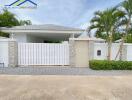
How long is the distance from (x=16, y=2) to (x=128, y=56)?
10.6 m

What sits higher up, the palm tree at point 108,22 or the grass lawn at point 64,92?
the palm tree at point 108,22

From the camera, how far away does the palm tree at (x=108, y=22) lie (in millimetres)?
17698

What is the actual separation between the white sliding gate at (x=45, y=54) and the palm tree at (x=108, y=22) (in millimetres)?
3875

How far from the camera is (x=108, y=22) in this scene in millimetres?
17969

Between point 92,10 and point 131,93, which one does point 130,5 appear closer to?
point 92,10

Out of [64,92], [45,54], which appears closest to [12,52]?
[45,54]

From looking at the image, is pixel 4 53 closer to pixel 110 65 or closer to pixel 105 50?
pixel 110 65

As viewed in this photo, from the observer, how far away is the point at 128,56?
59.5ft

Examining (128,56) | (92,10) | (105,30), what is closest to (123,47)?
(128,56)

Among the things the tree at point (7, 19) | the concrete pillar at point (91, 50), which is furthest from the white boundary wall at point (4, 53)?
the tree at point (7, 19)

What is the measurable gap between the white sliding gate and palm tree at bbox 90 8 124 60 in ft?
12.7

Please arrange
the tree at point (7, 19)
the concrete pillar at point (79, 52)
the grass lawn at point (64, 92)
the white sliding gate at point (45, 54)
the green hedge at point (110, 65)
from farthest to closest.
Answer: the tree at point (7, 19) < the white sliding gate at point (45, 54) < the concrete pillar at point (79, 52) < the green hedge at point (110, 65) < the grass lawn at point (64, 92)

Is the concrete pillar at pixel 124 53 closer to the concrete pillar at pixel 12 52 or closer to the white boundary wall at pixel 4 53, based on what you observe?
the concrete pillar at pixel 12 52

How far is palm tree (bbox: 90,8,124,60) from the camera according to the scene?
17.7 m
